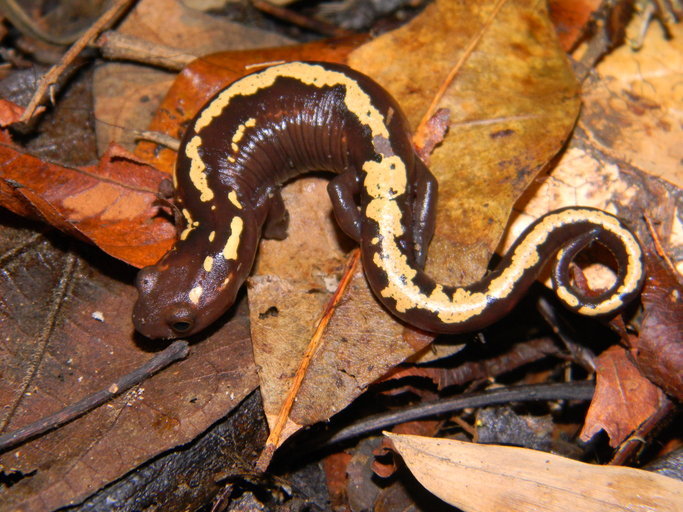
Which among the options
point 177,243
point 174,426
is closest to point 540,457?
point 174,426

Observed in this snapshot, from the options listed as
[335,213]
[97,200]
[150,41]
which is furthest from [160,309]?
[150,41]

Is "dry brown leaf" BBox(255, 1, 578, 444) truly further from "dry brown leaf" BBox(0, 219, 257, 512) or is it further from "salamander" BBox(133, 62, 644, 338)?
"dry brown leaf" BBox(0, 219, 257, 512)

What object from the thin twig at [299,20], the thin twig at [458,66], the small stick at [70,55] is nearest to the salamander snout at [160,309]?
the small stick at [70,55]

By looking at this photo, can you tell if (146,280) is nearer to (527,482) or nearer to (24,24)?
(527,482)

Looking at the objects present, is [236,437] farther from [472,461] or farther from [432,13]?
[432,13]

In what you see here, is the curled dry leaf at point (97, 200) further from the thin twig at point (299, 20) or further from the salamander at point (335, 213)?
the thin twig at point (299, 20)
